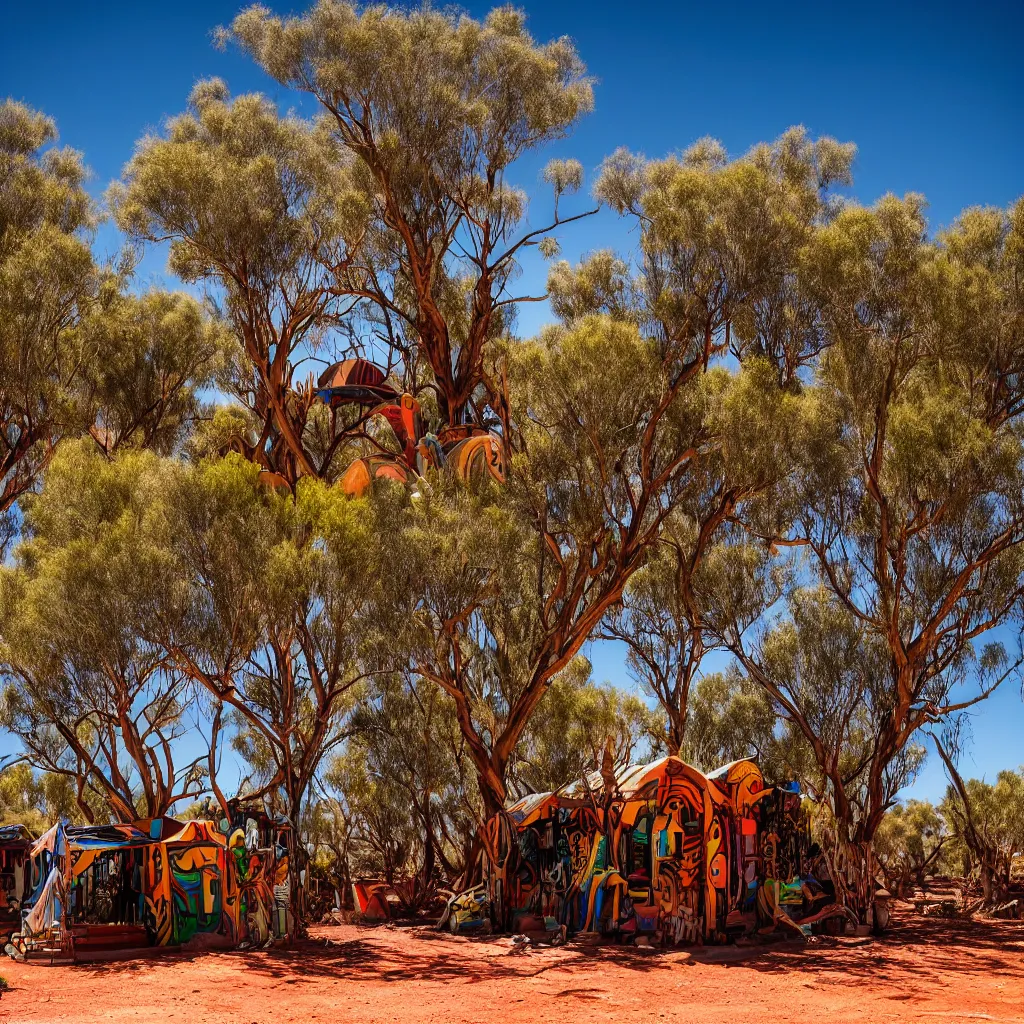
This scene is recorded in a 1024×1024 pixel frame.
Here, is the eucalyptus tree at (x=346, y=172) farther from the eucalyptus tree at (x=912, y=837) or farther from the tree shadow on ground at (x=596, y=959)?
the eucalyptus tree at (x=912, y=837)

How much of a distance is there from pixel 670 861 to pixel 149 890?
24.5 feet

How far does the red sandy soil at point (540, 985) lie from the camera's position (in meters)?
11.2

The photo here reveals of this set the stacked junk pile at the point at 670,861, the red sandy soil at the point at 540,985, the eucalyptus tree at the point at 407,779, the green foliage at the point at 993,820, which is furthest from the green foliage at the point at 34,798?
the green foliage at the point at 993,820

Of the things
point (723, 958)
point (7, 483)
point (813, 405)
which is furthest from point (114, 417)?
point (723, 958)

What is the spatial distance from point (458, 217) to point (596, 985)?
47.6 feet

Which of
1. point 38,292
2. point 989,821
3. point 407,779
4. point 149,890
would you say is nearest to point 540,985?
point 149,890

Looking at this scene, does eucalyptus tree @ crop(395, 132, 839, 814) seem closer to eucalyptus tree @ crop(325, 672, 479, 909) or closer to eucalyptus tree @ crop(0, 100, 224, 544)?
eucalyptus tree @ crop(325, 672, 479, 909)

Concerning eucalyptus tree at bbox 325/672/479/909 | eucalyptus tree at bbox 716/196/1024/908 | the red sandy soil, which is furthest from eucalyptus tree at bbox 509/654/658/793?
the red sandy soil

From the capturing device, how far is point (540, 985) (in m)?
13.2

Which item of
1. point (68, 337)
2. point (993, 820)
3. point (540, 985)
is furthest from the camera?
point (993, 820)

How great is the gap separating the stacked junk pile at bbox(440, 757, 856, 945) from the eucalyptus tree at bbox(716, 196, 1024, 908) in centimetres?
113

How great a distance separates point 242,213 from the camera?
19531 millimetres

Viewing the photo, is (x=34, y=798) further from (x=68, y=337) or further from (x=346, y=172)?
(x=346, y=172)

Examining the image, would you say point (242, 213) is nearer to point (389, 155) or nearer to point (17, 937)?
A: point (389, 155)
